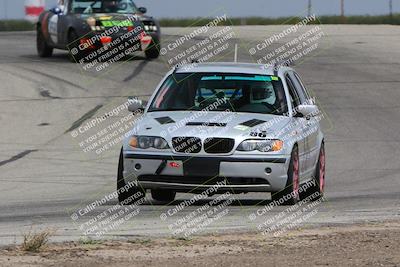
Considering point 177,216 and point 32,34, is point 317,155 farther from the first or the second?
point 32,34

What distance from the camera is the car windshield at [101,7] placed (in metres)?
27.3

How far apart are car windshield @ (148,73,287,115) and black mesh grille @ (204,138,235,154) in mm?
970

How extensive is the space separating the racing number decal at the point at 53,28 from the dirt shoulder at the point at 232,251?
1878 centimetres

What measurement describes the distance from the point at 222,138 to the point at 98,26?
15.3 metres

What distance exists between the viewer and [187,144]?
458 inches

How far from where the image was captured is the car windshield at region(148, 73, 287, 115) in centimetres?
1266

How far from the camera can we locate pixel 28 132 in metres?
19.9

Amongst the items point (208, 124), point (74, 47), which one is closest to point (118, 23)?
point (74, 47)

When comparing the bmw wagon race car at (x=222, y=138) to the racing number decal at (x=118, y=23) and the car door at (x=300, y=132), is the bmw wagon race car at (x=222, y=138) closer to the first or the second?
the car door at (x=300, y=132)

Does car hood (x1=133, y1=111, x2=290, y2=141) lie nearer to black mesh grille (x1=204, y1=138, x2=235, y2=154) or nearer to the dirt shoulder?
black mesh grille (x1=204, y1=138, x2=235, y2=154)

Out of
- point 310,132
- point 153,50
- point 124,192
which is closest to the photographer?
point 124,192

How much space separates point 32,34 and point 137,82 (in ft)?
50.5

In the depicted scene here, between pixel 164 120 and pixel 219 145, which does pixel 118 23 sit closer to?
pixel 164 120

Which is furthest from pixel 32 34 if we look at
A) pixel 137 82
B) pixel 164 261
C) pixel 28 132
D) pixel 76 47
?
pixel 164 261
